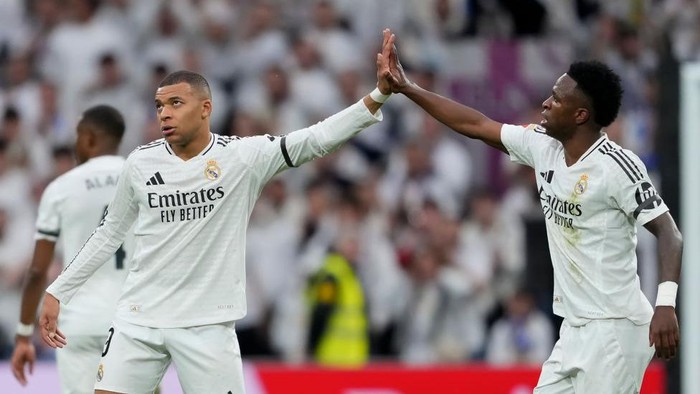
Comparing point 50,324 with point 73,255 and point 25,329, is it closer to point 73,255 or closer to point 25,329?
point 73,255

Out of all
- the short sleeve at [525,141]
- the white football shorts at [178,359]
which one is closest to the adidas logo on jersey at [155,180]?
the white football shorts at [178,359]

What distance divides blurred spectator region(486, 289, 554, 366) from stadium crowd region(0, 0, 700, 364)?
0.7 inches

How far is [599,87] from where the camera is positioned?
7.55 meters

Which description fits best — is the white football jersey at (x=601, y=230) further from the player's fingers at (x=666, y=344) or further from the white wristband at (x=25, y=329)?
the white wristband at (x=25, y=329)

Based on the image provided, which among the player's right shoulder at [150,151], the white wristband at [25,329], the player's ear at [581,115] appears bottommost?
the white wristband at [25,329]

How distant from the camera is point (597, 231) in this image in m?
7.39

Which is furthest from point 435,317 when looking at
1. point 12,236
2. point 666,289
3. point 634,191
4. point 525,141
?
point 666,289

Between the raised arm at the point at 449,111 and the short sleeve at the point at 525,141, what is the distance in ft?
0.25

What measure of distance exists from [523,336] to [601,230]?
6053 mm

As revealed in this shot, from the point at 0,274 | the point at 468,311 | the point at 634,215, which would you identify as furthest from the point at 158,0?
the point at 634,215

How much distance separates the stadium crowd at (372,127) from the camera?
13.8 metres

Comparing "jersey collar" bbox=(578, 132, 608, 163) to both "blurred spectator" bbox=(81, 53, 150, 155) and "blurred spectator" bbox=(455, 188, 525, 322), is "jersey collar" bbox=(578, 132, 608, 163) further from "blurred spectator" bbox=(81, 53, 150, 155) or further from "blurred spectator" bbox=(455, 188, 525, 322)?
"blurred spectator" bbox=(81, 53, 150, 155)

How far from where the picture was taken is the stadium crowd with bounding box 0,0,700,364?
13844mm

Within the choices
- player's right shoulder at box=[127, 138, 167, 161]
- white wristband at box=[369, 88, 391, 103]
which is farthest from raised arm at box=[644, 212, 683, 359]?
player's right shoulder at box=[127, 138, 167, 161]
